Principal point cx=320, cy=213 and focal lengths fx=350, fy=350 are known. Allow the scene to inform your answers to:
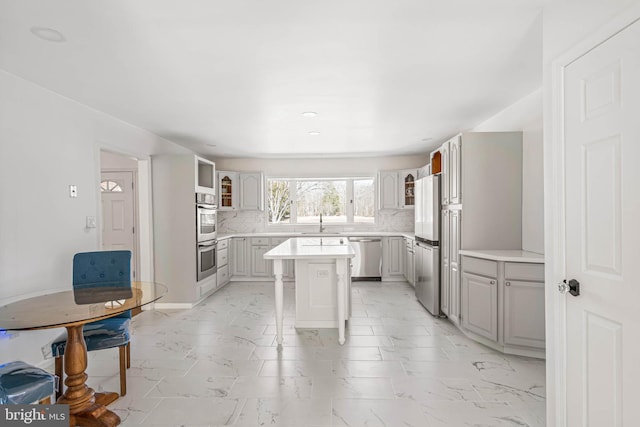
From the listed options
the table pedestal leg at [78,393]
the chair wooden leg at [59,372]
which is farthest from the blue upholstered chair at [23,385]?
the chair wooden leg at [59,372]

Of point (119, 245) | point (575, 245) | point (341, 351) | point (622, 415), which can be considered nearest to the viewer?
point (622, 415)

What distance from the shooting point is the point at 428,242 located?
4.54 metres

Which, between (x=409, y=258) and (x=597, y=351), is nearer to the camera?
(x=597, y=351)

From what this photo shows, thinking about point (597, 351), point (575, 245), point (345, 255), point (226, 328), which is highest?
point (575, 245)

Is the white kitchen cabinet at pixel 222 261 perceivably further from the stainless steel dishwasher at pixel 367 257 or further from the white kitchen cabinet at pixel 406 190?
the white kitchen cabinet at pixel 406 190

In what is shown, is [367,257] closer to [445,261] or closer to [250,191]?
[445,261]

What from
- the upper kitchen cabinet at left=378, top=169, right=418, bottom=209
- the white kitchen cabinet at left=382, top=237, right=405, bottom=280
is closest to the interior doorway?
the white kitchen cabinet at left=382, top=237, right=405, bottom=280

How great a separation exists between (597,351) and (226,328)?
341cm

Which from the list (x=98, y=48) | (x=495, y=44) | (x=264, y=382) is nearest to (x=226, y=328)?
(x=264, y=382)

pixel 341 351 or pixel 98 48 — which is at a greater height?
pixel 98 48

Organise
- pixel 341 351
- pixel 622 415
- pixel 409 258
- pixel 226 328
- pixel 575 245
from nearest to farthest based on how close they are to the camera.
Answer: pixel 622 415
pixel 575 245
pixel 341 351
pixel 226 328
pixel 409 258

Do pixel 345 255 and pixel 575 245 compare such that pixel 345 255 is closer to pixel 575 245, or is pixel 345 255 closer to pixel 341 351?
pixel 341 351

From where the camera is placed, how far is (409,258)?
605cm

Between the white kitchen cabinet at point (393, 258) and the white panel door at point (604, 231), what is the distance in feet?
15.3
